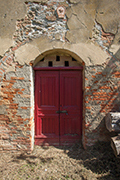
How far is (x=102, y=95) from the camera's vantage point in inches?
140

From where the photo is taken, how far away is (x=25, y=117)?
11.7 feet

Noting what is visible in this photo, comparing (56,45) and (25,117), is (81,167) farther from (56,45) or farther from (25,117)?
(56,45)

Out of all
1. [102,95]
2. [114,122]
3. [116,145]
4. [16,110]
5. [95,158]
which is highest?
[102,95]

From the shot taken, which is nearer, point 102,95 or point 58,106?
point 102,95

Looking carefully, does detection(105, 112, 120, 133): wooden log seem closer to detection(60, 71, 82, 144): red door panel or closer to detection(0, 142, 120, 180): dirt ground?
detection(0, 142, 120, 180): dirt ground

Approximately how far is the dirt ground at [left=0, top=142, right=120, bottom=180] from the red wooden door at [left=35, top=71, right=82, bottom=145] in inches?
13.1

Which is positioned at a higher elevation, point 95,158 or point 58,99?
point 58,99

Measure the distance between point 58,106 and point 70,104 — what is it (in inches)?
14.4

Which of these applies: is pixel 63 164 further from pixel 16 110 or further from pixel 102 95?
pixel 102 95

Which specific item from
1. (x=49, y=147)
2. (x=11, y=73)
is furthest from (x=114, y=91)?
Result: (x=11, y=73)

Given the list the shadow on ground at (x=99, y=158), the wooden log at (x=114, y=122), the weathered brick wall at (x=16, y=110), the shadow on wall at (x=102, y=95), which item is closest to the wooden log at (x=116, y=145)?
the wooden log at (x=114, y=122)

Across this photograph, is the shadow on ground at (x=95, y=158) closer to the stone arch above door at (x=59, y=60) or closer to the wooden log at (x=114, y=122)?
the wooden log at (x=114, y=122)

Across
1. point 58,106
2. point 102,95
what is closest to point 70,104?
point 58,106

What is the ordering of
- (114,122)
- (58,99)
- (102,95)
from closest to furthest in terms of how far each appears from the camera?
(114,122) → (102,95) → (58,99)
